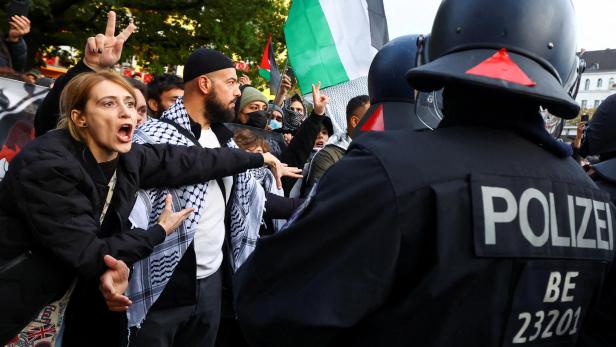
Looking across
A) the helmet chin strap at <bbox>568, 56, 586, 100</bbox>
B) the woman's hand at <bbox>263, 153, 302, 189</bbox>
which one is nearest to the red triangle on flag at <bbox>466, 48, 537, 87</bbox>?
the helmet chin strap at <bbox>568, 56, 586, 100</bbox>

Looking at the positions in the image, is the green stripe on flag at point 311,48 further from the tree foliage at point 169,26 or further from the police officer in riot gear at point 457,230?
the tree foliage at point 169,26

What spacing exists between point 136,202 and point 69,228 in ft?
1.81

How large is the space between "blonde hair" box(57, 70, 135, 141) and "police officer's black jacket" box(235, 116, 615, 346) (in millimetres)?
1525

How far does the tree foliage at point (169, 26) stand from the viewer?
12.0 metres

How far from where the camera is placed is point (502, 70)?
1292 millimetres

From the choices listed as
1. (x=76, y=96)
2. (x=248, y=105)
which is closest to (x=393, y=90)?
(x=76, y=96)

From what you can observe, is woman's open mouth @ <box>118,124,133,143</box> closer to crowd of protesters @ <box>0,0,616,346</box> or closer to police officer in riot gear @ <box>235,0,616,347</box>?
crowd of protesters @ <box>0,0,616,346</box>

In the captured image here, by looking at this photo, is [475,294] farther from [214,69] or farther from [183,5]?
[183,5]

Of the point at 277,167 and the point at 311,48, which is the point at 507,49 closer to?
the point at 277,167

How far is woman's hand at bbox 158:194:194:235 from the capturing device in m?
2.71

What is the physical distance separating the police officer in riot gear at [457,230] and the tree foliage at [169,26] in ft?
37.8

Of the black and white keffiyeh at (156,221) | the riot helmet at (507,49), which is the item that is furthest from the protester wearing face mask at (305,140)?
the riot helmet at (507,49)

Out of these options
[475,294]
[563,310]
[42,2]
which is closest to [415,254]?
[475,294]

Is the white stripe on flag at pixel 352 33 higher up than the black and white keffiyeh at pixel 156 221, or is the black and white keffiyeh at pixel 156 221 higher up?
the white stripe on flag at pixel 352 33
